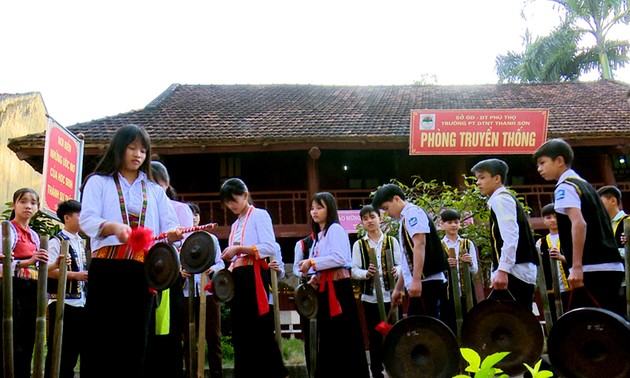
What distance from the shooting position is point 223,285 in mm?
5113

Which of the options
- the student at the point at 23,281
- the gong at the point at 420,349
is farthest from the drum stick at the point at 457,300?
the student at the point at 23,281

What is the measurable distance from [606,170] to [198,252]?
13.4m

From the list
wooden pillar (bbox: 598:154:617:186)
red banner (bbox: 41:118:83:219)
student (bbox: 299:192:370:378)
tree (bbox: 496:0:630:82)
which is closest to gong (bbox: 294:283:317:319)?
student (bbox: 299:192:370:378)

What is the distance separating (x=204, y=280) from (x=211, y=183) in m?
10.5

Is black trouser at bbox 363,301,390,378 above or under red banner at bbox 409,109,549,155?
under

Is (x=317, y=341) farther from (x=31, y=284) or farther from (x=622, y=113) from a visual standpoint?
(x=622, y=113)

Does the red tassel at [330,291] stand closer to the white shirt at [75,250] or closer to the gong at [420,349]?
the gong at [420,349]

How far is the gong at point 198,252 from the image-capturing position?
4.49 meters

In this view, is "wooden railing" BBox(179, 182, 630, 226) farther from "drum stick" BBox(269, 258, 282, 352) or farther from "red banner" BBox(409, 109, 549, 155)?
"drum stick" BBox(269, 258, 282, 352)

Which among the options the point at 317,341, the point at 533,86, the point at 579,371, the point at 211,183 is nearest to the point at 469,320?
the point at 579,371

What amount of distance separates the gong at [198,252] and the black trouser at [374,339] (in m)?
1.91

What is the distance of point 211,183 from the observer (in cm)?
1561

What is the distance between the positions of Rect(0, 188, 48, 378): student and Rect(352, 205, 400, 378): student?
3001 millimetres

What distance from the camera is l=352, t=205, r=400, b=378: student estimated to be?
5645mm
